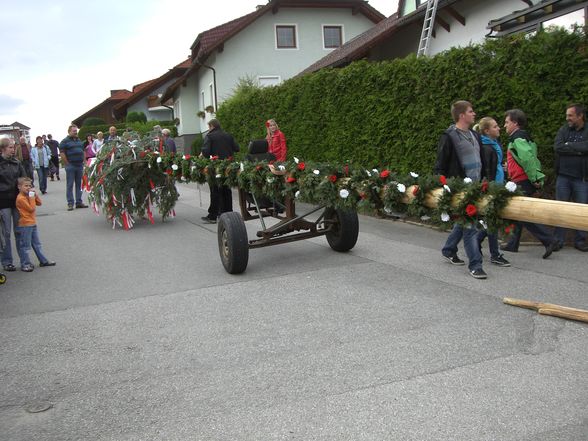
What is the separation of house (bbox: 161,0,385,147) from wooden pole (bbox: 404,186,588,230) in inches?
1165

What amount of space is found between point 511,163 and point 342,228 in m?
2.37

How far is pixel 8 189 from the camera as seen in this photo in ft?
Answer: 25.7

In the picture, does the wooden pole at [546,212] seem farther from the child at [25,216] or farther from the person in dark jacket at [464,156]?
the child at [25,216]

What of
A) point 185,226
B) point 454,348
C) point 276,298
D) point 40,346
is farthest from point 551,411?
point 185,226

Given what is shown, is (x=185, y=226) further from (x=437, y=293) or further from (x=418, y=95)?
(x=437, y=293)

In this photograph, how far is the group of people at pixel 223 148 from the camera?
37.0 feet

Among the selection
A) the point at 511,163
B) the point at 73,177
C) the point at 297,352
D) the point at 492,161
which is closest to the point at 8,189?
the point at 297,352

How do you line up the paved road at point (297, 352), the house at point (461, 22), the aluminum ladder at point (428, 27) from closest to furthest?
the paved road at point (297, 352) → the house at point (461, 22) → the aluminum ladder at point (428, 27)

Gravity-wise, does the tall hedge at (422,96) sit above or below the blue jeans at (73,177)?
above

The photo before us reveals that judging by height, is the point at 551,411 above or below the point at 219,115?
below

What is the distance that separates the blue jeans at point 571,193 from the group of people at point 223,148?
4.98 meters

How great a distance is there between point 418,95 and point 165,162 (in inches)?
185

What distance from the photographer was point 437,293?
19.9 feet

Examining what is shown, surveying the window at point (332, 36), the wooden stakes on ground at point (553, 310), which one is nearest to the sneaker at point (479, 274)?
the wooden stakes on ground at point (553, 310)
